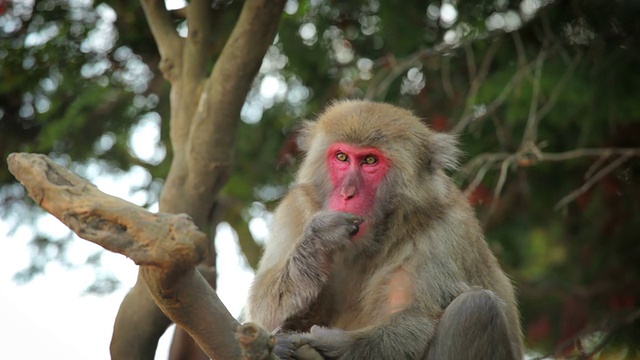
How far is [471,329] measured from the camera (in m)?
4.53

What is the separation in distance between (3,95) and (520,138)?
13.0ft

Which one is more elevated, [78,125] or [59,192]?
[59,192]

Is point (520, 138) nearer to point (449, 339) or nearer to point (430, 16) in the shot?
point (430, 16)

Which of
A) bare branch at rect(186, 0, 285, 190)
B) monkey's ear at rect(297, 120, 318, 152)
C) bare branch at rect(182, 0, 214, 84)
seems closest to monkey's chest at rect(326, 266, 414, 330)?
monkey's ear at rect(297, 120, 318, 152)

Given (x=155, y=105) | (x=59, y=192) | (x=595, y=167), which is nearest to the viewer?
(x=59, y=192)

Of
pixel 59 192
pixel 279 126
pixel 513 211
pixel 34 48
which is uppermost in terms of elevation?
pixel 59 192

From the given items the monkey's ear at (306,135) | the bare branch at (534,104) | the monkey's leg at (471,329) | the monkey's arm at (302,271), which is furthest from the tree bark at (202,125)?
the bare branch at (534,104)

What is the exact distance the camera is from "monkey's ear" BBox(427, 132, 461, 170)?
514 cm

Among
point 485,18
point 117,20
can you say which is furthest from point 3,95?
point 485,18

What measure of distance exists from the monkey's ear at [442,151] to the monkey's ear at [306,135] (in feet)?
2.05

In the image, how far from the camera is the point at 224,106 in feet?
18.1

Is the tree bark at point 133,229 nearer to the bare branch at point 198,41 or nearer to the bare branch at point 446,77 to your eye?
the bare branch at point 198,41

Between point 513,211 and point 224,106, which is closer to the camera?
point 224,106

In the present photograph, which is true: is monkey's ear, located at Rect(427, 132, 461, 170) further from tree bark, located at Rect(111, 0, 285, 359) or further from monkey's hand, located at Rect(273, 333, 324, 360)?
monkey's hand, located at Rect(273, 333, 324, 360)
